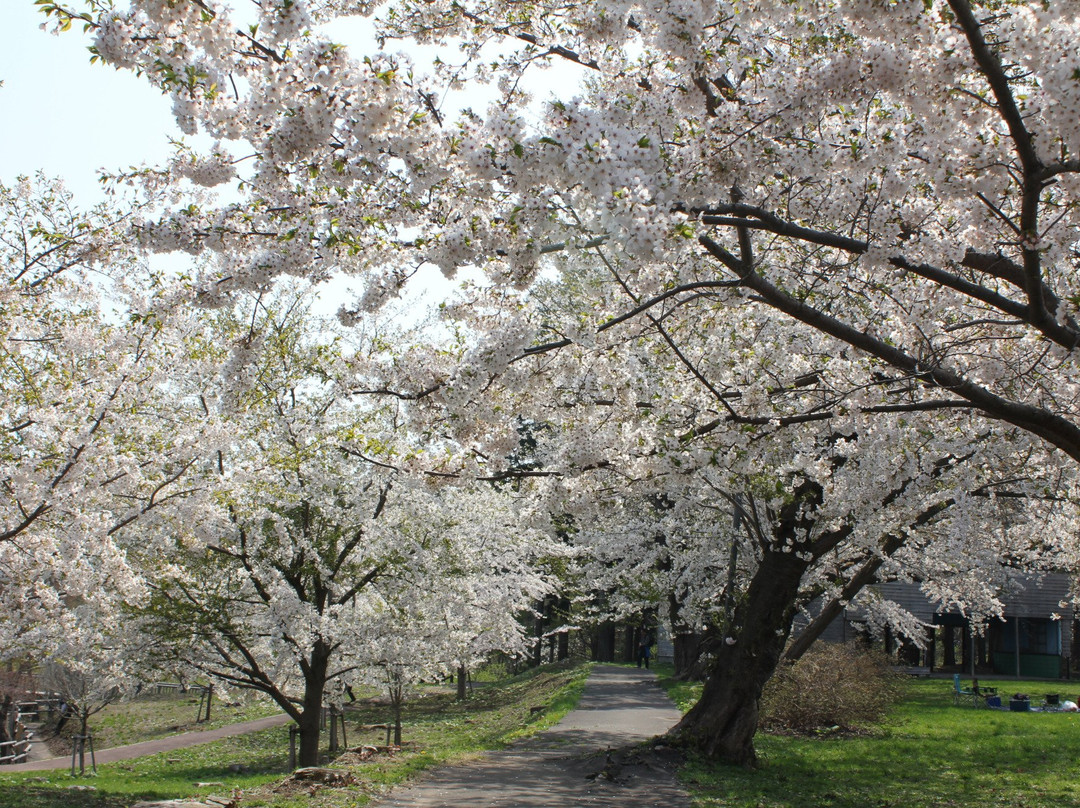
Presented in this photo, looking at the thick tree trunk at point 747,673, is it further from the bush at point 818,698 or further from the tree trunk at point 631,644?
the tree trunk at point 631,644

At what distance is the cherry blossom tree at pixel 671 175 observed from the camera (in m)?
4.19

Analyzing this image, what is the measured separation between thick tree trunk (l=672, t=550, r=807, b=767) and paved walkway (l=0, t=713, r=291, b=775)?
591 inches

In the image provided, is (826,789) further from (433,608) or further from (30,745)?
(30,745)

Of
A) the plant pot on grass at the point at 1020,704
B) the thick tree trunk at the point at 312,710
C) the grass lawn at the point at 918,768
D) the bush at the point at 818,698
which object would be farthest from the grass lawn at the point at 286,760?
the plant pot on grass at the point at 1020,704

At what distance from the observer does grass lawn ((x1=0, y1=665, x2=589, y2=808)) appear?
31.2 ft

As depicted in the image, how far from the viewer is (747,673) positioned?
11133 mm

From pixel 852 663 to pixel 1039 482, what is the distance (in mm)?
8822

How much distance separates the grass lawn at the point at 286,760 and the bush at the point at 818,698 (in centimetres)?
463

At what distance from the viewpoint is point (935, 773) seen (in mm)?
11438

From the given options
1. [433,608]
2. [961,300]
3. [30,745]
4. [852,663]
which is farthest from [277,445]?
[30,745]

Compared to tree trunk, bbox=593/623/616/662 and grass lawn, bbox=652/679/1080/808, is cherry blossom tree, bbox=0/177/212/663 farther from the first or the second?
tree trunk, bbox=593/623/616/662

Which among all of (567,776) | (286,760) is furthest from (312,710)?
(286,760)

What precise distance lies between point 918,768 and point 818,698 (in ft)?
13.2

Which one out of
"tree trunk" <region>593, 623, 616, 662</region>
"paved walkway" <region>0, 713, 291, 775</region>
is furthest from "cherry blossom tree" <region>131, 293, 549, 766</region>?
"tree trunk" <region>593, 623, 616, 662</region>
